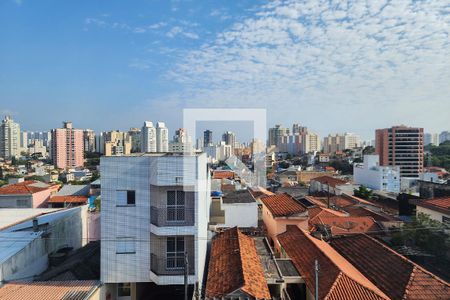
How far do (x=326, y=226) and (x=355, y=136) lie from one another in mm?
72215

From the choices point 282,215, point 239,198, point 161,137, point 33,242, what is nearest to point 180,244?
point 33,242

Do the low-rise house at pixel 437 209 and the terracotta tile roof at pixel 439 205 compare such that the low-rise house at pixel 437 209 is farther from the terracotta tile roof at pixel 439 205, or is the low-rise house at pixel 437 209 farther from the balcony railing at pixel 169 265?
the balcony railing at pixel 169 265

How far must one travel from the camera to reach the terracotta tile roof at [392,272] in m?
6.09

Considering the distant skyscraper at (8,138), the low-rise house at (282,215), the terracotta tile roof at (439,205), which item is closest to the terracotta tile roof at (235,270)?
the low-rise house at (282,215)

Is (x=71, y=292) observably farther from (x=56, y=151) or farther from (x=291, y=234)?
(x=56, y=151)

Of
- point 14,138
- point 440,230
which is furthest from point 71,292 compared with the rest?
point 14,138

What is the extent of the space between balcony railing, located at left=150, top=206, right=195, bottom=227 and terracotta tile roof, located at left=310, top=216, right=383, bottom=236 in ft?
20.5

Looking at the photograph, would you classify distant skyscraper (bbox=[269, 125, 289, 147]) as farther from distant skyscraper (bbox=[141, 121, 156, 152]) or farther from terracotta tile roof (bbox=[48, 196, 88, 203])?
terracotta tile roof (bbox=[48, 196, 88, 203])

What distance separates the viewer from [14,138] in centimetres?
6475

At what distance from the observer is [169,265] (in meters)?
7.20

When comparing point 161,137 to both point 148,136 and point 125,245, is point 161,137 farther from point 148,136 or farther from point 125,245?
point 125,245

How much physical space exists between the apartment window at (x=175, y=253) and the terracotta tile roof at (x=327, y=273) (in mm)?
2690

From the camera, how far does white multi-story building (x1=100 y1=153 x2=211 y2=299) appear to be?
701 cm

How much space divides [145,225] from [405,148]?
143 feet
